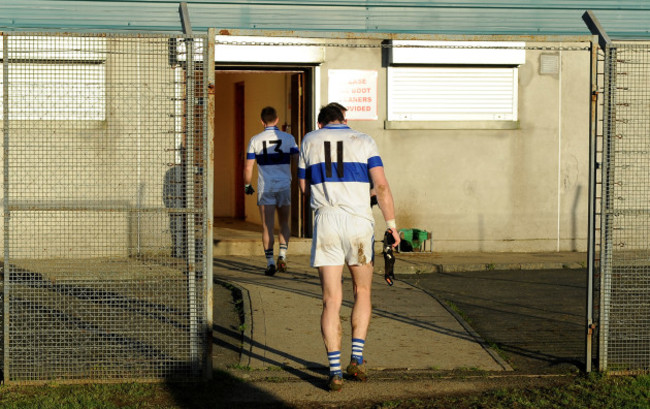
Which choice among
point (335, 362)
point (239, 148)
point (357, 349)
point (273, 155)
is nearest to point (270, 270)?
point (273, 155)

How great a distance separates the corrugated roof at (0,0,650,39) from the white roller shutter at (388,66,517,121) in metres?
0.70

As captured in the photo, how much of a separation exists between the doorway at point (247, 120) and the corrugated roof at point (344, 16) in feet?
3.18

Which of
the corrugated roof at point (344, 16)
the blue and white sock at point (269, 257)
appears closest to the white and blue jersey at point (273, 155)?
the blue and white sock at point (269, 257)

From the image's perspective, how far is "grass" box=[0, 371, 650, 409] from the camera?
626cm

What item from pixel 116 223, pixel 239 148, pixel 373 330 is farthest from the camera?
pixel 239 148

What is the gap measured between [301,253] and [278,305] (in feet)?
14.3

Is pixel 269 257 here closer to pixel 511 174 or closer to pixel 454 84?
pixel 454 84

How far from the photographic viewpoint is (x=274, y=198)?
11688 millimetres

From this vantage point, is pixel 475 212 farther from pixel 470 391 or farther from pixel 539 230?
pixel 470 391

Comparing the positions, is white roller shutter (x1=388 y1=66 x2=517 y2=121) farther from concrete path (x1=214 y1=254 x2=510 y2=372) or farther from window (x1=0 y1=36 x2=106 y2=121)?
window (x1=0 y1=36 x2=106 y2=121)

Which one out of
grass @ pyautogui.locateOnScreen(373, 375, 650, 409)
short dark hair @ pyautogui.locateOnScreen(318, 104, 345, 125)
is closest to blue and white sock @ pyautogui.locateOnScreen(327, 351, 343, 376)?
grass @ pyautogui.locateOnScreen(373, 375, 650, 409)

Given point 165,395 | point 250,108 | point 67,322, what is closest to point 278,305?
point 67,322

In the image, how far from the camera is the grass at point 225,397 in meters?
6.26

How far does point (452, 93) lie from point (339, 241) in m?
7.78
